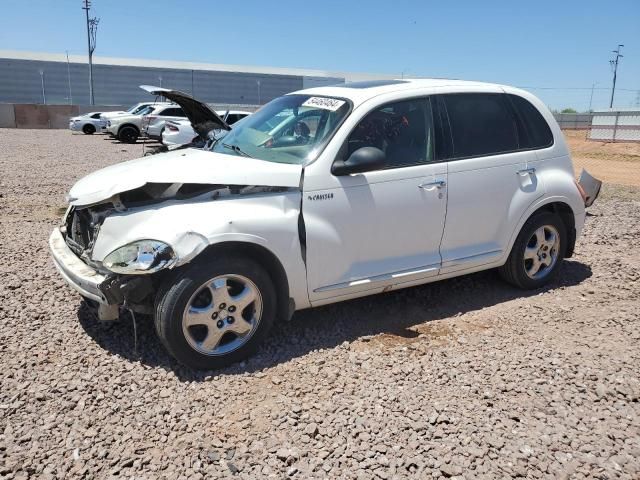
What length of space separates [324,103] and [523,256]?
230 cm

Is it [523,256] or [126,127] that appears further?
[126,127]

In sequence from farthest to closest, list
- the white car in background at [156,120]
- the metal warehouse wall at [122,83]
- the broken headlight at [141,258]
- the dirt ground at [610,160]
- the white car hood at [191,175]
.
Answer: the metal warehouse wall at [122,83] → the white car in background at [156,120] → the dirt ground at [610,160] → the white car hood at [191,175] → the broken headlight at [141,258]

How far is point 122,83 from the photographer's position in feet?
219

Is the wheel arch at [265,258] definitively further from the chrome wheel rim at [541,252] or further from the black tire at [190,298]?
the chrome wheel rim at [541,252]

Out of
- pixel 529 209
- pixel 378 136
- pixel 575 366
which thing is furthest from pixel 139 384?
pixel 529 209

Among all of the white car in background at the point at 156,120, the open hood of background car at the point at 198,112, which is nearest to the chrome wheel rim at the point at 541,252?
the open hood of background car at the point at 198,112

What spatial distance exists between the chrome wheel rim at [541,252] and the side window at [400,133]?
4.84 feet

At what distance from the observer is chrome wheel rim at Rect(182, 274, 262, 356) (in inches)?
138

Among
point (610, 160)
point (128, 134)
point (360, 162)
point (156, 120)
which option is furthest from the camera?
point (128, 134)

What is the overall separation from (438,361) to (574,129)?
157 feet

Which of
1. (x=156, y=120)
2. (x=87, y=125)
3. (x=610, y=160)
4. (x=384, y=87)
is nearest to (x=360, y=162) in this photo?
(x=384, y=87)

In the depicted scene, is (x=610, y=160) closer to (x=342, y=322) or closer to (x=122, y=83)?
(x=342, y=322)

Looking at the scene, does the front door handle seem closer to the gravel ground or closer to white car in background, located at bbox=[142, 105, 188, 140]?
the gravel ground

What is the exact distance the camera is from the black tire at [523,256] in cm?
494
